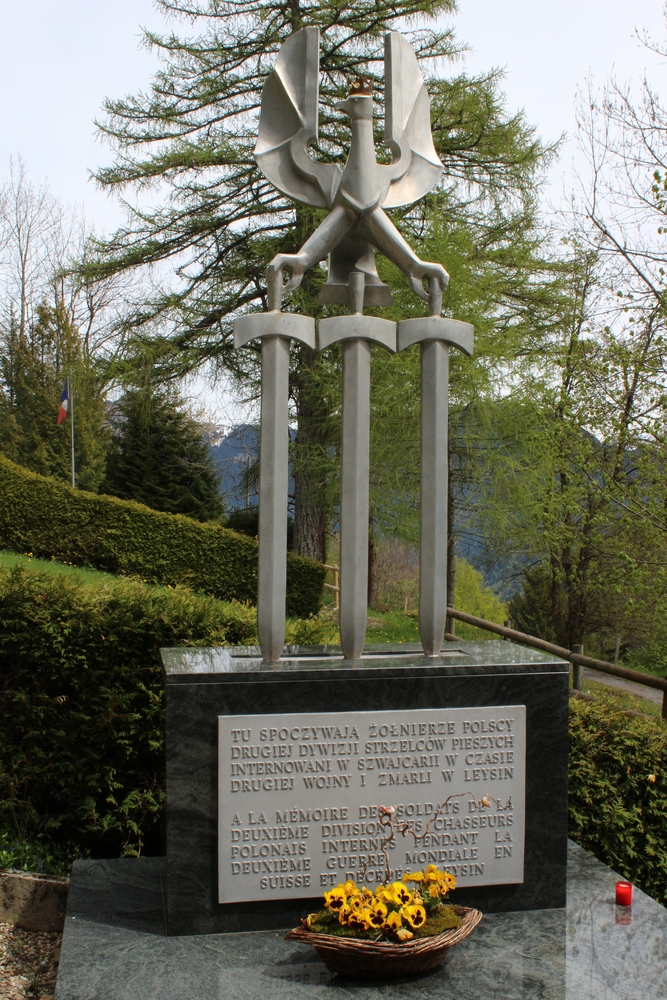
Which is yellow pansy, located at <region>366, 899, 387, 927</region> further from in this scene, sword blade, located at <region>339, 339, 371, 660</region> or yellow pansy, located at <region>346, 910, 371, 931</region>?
sword blade, located at <region>339, 339, 371, 660</region>

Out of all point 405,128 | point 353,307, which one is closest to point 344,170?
point 405,128

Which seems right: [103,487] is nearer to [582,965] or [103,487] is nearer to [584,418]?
[584,418]

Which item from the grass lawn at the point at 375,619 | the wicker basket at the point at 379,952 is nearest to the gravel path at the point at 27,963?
the wicker basket at the point at 379,952

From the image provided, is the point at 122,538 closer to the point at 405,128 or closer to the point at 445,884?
the point at 405,128

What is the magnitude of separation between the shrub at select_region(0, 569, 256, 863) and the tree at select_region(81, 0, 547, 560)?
467 inches

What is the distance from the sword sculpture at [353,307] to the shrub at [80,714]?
64.3 inches

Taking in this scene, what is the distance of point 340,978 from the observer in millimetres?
3549

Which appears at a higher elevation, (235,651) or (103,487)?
(103,487)

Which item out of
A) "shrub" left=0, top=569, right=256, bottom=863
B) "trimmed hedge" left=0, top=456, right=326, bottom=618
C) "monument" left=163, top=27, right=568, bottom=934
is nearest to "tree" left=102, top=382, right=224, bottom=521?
"trimmed hedge" left=0, top=456, right=326, bottom=618

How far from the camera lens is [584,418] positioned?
32.6 ft

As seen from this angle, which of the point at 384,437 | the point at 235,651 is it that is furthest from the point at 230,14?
the point at 235,651

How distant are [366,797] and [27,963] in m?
2.01

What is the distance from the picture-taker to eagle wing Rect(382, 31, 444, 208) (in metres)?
4.74

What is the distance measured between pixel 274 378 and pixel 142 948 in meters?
2.67
